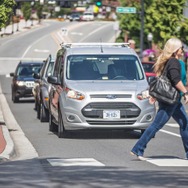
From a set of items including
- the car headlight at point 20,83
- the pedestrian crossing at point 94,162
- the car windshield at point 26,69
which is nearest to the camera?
the pedestrian crossing at point 94,162

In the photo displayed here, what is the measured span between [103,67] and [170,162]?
21.7ft

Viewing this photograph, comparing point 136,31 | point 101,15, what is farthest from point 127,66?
point 101,15

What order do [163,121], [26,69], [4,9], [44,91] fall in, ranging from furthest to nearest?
[26,69], [44,91], [4,9], [163,121]

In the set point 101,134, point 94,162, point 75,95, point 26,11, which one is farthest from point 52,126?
point 26,11

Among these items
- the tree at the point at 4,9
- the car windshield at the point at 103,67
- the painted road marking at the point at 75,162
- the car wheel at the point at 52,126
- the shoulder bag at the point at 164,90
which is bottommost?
the car wheel at the point at 52,126

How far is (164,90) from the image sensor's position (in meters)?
13.9

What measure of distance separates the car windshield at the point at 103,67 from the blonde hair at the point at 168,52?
19.0 feet

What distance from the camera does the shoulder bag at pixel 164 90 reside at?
13.8m

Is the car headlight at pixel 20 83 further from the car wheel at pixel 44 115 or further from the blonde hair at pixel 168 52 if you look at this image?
the blonde hair at pixel 168 52

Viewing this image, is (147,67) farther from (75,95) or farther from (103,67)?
(75,95)

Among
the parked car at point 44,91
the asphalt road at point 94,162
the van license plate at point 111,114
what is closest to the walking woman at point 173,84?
the asphalt road at point 94,162

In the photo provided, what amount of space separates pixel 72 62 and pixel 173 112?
21.3 feet

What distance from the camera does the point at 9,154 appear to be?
15.2 metres

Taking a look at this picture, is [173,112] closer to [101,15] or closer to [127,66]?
[127,66]
